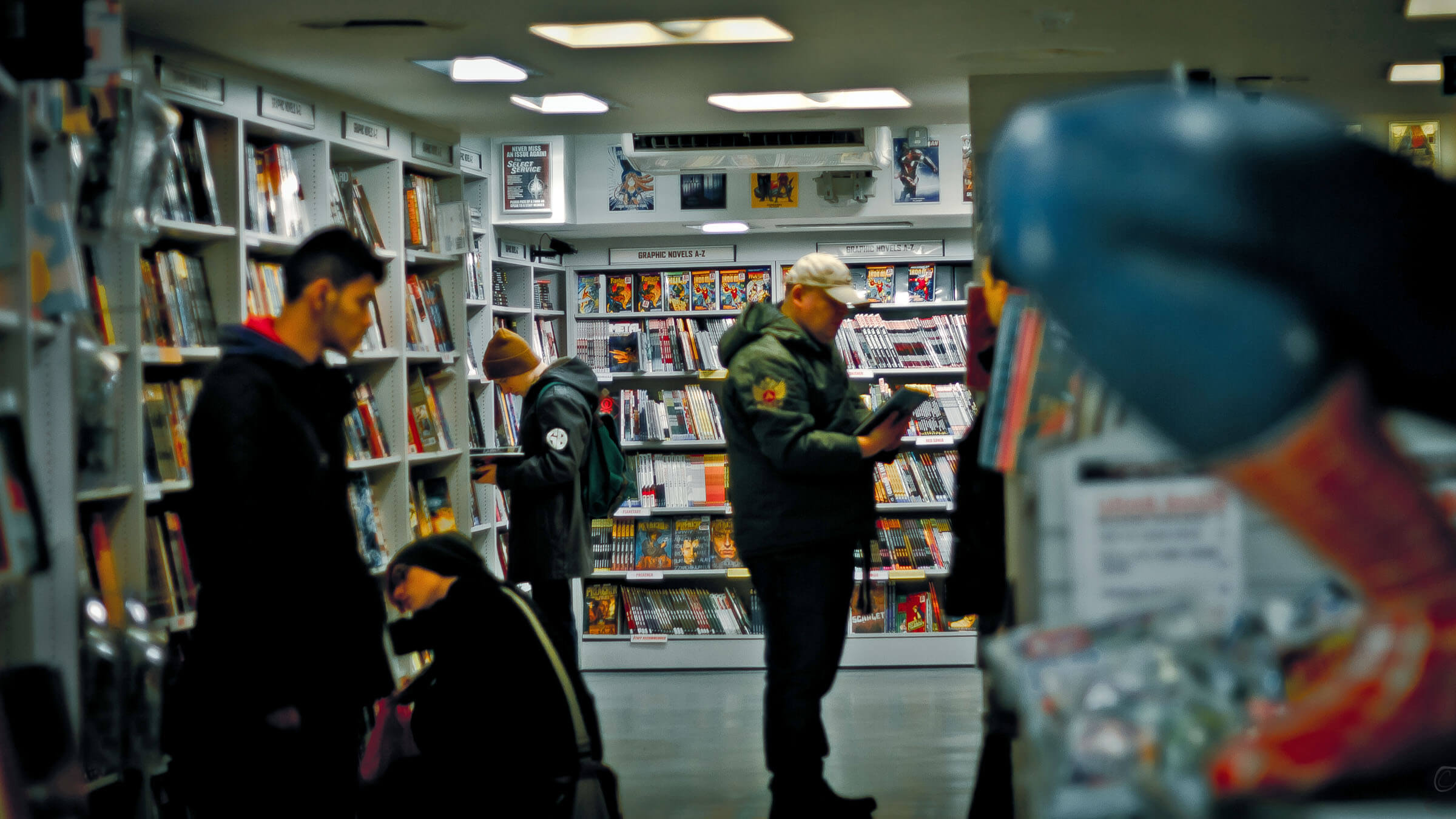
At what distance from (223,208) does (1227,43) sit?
305 cm

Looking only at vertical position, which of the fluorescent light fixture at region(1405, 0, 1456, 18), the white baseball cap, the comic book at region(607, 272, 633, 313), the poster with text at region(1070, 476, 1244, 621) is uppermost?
the fluorescent light fixture at region(1405, 0, 1456, 18)

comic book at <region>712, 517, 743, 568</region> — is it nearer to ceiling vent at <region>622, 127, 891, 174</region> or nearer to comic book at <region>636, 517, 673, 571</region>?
comic book at <region>636, 517, 673, 571</region>

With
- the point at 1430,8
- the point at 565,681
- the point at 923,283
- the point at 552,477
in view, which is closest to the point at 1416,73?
the point at 1430,8

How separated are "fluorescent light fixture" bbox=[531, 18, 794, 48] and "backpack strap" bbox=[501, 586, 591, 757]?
161 centimetres

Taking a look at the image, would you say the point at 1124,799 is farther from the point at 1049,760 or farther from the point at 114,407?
the point at 114,407

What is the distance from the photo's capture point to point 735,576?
6.20 meters

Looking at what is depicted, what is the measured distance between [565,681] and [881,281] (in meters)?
4.20

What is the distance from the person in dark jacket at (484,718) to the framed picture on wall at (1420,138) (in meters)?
3.38

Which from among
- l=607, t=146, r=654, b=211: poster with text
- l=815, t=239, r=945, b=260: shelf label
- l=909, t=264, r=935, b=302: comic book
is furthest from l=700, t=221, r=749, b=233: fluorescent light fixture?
l=909, t=264, r=935, b=302: comic book

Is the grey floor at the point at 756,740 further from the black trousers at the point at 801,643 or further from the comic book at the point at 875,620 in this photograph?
the black trousers at the point at 801,643

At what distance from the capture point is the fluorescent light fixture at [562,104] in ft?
13.9

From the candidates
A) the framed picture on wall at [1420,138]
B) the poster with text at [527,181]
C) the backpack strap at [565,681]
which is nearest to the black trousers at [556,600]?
the backpack strap at [565,681]

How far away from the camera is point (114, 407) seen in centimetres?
182

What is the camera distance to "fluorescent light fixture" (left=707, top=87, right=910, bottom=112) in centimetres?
427
